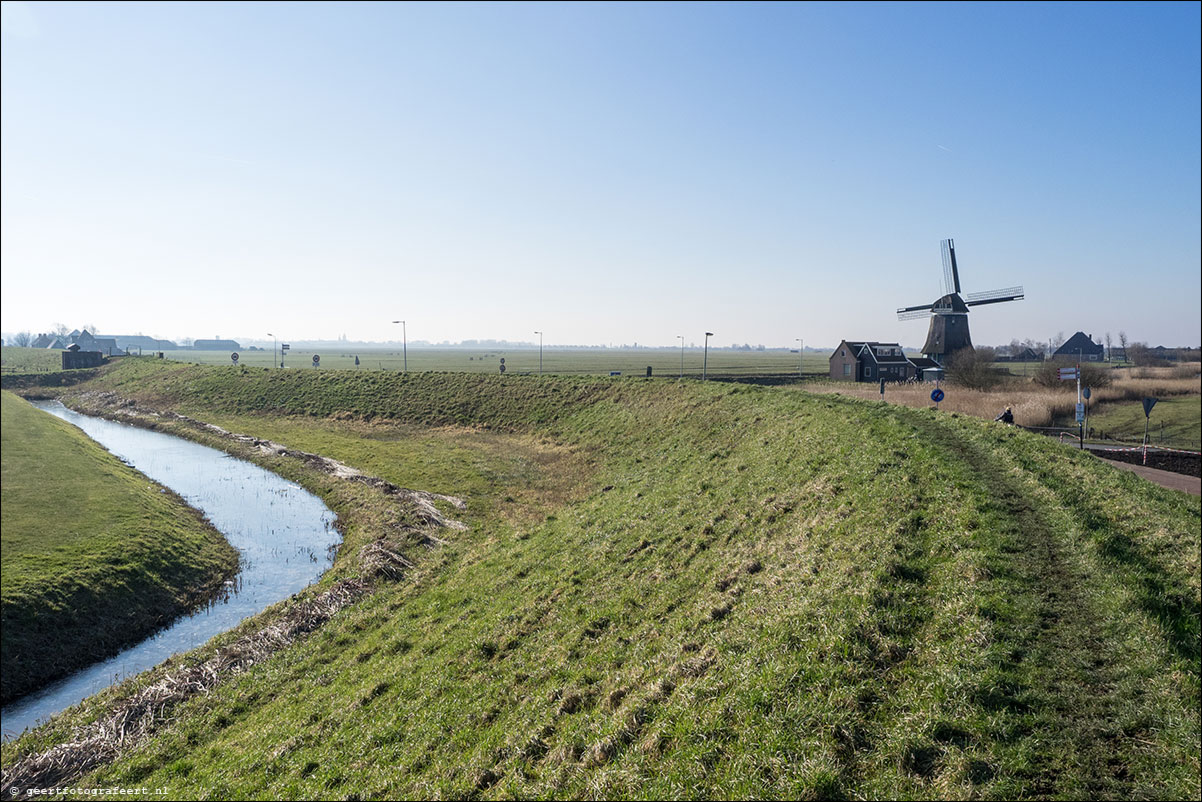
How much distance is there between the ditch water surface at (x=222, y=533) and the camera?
21438 mm

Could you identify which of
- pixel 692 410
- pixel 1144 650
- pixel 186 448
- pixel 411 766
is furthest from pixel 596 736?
pixel 186 448

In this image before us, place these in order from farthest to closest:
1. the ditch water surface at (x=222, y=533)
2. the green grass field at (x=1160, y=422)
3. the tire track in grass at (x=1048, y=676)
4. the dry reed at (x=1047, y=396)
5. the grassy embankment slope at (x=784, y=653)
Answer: the dry reed at (x=1047, y=396)
the green grass field at (x=1160, y=422)
the ditch water surface at (x=222, y=533)
the grassy embankment slope at (x=784, y=653)
the tire track in grass at (x=1048, y=676)

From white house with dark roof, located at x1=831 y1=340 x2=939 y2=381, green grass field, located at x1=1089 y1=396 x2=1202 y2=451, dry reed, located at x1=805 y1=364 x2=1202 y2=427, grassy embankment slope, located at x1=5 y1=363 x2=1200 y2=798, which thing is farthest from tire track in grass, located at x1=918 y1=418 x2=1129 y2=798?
white house with dark roof, located at x1=831 y1=340 x2=939 y2=381

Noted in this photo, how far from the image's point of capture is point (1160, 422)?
174ft

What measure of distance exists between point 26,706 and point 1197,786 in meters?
29.7

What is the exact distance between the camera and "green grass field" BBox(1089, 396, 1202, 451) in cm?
4947

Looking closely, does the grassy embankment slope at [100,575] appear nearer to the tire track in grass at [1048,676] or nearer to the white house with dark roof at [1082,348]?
the tire track in grass at [1048,676]

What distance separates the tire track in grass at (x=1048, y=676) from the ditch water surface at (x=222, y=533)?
1568 centimetres

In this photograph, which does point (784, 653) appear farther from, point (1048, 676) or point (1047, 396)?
point (1047, 396)

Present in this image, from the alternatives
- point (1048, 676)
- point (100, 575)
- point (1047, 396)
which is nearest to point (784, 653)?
point (1048, 676)

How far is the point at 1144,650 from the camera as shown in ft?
42.1

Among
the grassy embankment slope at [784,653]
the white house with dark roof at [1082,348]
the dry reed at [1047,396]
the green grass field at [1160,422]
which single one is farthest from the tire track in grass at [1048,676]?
the white house with dark roof at [1082,348]

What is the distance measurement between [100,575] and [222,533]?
457 inches

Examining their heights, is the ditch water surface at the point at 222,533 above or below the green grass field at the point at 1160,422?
below
